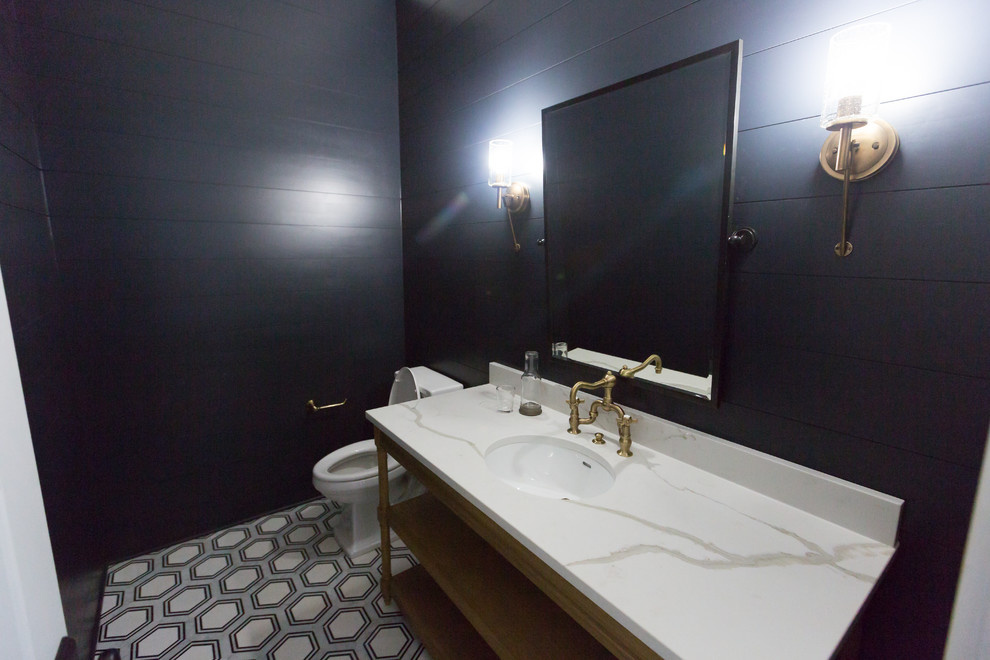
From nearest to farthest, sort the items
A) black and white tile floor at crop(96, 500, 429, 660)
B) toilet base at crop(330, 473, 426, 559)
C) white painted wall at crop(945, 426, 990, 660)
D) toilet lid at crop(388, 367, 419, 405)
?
1. white painted wall at crop(945, 426, 990, 660)
2. black and white tile floor at crop(96, 500, 429, 660)
3. toilet base at crop(330, 473, 426, 559)
4. toilet lid at crop(388, 367, 419, 405)

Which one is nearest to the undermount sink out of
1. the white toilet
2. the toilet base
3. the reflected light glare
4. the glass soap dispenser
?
the glass soap dispenser

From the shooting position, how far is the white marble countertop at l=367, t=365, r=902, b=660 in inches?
28.1

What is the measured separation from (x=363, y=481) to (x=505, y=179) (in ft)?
4.46

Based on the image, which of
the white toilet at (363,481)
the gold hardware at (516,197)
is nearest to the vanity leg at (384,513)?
the white toilet at (363,481)

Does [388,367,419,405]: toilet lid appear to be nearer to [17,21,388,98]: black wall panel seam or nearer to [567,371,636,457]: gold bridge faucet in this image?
[567,371,636,457]: gold bridge faucet

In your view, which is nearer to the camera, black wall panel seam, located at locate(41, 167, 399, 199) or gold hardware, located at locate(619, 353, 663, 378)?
gold hardware, located at locate(619, 353, 663, 378)

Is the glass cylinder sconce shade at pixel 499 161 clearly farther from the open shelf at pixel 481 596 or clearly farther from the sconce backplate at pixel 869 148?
the open shelf at pixel 481 596

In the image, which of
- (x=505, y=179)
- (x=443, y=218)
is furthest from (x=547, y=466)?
(x=443, y=218)

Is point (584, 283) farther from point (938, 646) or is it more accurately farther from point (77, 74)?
point (77, 74)

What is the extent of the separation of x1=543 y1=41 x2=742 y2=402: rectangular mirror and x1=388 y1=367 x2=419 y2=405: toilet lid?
0.85 m

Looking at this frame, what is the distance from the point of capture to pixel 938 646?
89cm

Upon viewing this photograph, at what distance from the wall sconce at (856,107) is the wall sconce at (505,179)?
0.96m

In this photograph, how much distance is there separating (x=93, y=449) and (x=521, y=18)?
2.35m

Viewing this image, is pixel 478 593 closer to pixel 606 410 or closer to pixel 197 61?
pixel 606 410
